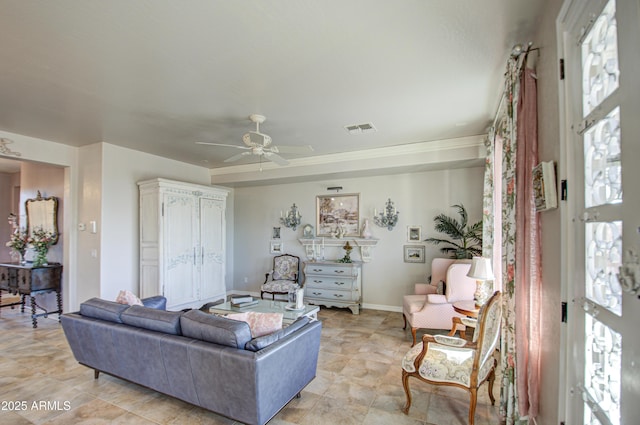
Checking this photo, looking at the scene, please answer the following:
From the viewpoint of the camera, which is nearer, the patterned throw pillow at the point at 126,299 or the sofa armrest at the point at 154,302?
the patterned throw pillow at the point at 126,299

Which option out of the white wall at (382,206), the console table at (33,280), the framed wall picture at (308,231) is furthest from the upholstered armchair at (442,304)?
the console table at (33,280)

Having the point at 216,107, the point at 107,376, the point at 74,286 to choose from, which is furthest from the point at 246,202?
the point at 107,376

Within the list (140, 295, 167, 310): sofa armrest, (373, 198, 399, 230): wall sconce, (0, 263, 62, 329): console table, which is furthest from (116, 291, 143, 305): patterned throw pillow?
(373, 198, 399, 230): wall sconce

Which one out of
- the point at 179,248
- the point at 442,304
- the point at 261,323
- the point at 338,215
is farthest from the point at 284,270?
the point at 261,323

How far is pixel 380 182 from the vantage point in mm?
5855

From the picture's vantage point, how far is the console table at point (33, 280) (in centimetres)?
480

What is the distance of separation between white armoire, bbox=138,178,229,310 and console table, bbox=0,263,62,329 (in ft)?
4.26

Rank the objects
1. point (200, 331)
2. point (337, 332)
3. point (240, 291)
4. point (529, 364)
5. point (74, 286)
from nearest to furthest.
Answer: point (529, 364), point (200, 331), point (337, 332), point (74, 286), point (240, 291)

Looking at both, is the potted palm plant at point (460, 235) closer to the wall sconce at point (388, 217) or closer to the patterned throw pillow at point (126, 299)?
the wall sconce at point (388, 217)

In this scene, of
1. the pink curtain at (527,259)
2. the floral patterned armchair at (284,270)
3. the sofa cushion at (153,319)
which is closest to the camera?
the pink curtain at (527,259)

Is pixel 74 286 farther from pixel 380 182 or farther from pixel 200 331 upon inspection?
pixel 380 182

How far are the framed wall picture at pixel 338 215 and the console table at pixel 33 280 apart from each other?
4.46 meters

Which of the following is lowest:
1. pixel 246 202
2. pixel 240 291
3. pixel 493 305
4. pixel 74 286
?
pixel 240 291

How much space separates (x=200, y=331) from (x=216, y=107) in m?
2.36
